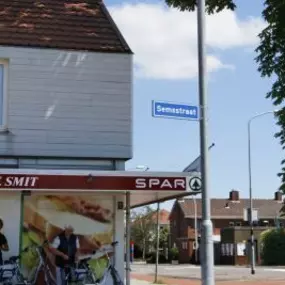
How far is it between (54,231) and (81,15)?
5494 mm

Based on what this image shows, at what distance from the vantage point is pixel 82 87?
49.2ft

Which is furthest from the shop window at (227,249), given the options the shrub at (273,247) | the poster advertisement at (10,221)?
the poster advertisement at (10,221)

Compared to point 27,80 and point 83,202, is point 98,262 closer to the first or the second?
point 83,202

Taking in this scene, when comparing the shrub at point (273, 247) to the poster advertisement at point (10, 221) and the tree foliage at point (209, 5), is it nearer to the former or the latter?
the tree foliage at point (209, 5)

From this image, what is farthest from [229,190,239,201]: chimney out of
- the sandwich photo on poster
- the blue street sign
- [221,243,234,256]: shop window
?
the blue street sign

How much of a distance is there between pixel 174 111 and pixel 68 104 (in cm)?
492

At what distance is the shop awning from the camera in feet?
41.4

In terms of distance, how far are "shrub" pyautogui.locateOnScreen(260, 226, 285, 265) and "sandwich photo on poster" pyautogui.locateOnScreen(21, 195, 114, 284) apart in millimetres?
45784

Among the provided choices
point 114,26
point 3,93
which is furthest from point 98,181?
point 114,26

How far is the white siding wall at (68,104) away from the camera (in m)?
Answer: 14.5

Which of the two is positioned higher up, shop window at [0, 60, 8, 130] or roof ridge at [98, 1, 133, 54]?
roof ridge at [98, 1, 133, 54]

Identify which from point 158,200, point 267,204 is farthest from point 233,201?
point 158,200

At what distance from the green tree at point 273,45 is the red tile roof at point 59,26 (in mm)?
2337

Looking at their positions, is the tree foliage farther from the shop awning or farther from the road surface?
the road surface
